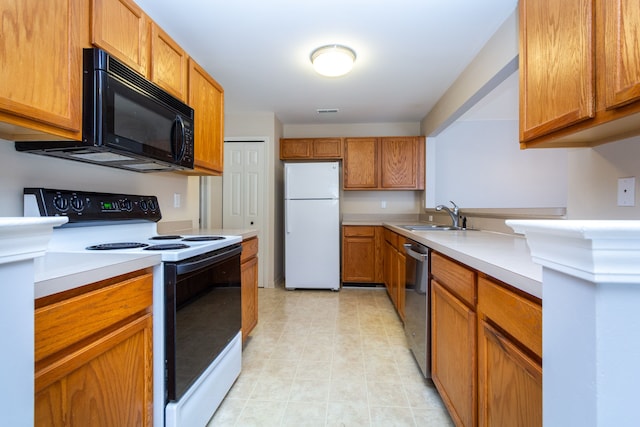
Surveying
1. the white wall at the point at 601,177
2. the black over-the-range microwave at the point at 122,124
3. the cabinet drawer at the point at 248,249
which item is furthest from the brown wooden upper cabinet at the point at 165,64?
the white wall at the point at 601,177

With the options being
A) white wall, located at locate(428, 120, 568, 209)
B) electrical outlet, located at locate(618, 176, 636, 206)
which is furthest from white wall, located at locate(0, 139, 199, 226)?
white wall, located at locate(428, 120, 568, 209)

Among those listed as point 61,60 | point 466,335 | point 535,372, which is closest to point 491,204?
point 466,335

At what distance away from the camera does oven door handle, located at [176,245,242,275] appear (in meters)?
1.19

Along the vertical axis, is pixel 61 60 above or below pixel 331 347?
above

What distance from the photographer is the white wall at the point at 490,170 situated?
157 inches

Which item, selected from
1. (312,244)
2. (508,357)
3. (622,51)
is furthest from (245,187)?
(622,51)

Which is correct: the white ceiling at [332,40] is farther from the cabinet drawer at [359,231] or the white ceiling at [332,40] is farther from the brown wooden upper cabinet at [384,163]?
the cabinet drawer at [359,231]

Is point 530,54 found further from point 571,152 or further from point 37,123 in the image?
point 37,123

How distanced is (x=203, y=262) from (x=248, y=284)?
89 cm

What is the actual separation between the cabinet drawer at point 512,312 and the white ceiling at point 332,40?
1.67 metres

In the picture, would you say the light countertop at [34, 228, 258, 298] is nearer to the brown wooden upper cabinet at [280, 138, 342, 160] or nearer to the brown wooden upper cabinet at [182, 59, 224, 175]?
the brown wooden upper cabinet at [182, 59, 224, 175]

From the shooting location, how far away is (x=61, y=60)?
1.06 metres

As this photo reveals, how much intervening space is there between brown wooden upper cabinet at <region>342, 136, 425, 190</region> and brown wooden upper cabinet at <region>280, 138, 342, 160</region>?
0.15 meters

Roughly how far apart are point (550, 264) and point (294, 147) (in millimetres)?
3763
